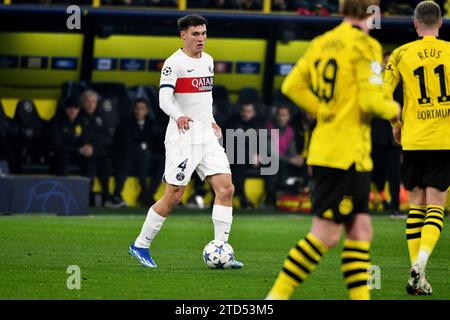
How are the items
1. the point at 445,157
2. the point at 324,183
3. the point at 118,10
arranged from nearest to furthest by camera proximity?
the point at 324,183
the point at 445,157
the point at 118,10

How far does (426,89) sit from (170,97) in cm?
243

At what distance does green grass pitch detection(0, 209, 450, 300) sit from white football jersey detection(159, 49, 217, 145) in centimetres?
124

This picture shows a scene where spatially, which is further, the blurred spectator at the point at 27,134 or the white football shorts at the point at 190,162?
the blurred spectator at the point at 27,134

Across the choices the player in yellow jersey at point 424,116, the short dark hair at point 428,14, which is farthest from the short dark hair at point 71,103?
the short dark hair at point 428,14

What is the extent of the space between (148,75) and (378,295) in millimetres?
13034

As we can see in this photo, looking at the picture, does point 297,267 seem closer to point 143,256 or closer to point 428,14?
point 428,14

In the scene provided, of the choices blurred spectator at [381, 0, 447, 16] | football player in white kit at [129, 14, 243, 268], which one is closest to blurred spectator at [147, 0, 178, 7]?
blurred spectator at [381, 0, 447, 16]

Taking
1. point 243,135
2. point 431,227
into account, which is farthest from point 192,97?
point 243,135

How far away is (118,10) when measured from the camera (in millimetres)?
20766

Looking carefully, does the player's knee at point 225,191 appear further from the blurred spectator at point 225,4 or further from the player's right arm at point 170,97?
the blurred spectator at point 225,4

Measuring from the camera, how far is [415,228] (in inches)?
Result: 422

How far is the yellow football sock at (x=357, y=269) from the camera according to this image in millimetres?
8492

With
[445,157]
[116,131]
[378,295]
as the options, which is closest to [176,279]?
[378,295]

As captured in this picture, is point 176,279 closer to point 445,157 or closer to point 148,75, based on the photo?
point 445,157
